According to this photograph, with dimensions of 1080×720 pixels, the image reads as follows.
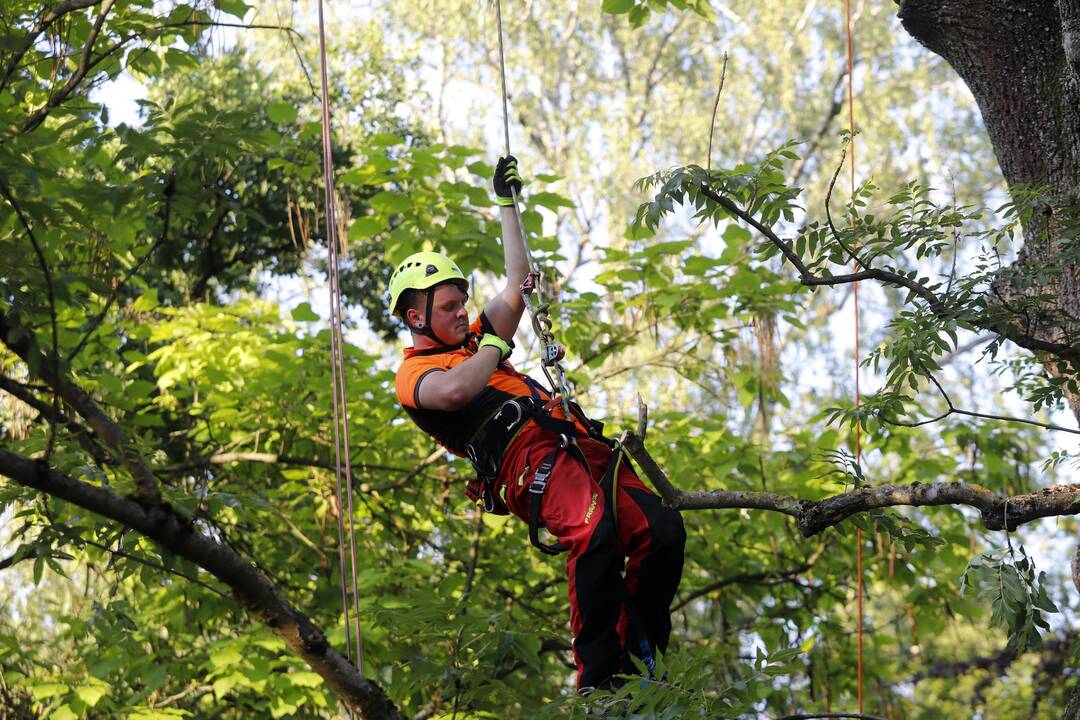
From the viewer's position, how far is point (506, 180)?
3941mm

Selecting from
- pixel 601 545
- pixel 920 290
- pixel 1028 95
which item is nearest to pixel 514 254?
pixel 601 545

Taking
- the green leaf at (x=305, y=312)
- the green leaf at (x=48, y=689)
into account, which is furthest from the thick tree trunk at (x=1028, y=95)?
the green leaf at (x=48, y=689)

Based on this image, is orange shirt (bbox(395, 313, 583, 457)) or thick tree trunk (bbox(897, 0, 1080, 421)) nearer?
thick tree trunk (bbox(897, 0, 1080, 421))

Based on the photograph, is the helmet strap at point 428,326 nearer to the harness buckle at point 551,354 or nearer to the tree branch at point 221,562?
the harness buckle at point 551,354

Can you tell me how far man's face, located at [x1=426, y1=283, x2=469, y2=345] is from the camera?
3.49 metres

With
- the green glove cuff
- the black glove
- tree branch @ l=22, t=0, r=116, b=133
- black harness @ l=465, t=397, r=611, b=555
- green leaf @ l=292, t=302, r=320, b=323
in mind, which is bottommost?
black harness @ l=465, t=397, r=611, b=555

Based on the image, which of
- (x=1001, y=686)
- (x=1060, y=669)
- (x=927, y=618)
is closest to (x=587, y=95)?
(x=1001, y=686)

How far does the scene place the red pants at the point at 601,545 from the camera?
319cm

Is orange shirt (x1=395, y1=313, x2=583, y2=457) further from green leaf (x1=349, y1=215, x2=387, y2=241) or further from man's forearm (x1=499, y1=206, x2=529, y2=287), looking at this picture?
green leaf (x1=349, y1=215, x2=387, y2=241)

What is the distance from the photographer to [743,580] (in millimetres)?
6473

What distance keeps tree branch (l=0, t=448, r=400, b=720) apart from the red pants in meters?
0.60

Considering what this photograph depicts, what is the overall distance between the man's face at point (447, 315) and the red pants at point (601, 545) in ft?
1.24

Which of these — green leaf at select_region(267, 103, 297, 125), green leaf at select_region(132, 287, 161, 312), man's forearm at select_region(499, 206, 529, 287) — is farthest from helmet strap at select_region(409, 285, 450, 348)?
green leaf at select_region(132, 287, 161, 312)

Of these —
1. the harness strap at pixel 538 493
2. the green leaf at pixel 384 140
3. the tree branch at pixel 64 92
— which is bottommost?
the harness strap at pixel 538 493
